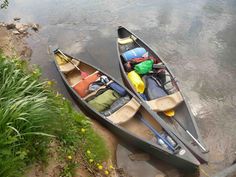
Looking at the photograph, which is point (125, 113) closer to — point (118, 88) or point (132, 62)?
point (118, 88)

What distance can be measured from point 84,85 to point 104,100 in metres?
1.03

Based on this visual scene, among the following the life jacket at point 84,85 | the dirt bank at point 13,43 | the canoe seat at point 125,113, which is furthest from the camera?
the dirt bank at point 13,43

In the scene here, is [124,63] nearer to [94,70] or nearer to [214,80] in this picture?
[94,70]

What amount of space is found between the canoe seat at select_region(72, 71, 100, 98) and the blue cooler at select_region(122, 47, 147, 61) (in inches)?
55.6

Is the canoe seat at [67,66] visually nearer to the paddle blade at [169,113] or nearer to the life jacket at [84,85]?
the life jacket at [84,85]

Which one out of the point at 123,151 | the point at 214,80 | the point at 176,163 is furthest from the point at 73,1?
the point at 176,163

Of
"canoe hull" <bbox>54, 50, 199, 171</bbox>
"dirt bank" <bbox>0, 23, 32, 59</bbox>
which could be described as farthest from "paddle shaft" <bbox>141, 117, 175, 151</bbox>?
"dirt bank" <bbox>0, 23, 32, 59</bbox>

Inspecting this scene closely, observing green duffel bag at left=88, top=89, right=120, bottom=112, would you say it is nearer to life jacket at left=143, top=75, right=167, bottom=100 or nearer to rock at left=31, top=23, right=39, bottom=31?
life jacket at left=143, top=75, right=167, bottom=100

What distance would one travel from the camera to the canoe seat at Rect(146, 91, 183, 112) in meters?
9.16

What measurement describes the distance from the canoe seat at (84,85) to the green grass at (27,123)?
2595mm

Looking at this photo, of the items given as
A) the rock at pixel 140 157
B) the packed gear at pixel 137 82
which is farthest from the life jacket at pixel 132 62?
the rock at pixel 140 157

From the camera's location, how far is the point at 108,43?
1332cm

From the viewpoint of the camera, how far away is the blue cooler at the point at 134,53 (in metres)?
11.1

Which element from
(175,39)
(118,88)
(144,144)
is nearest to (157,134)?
(144,144)
